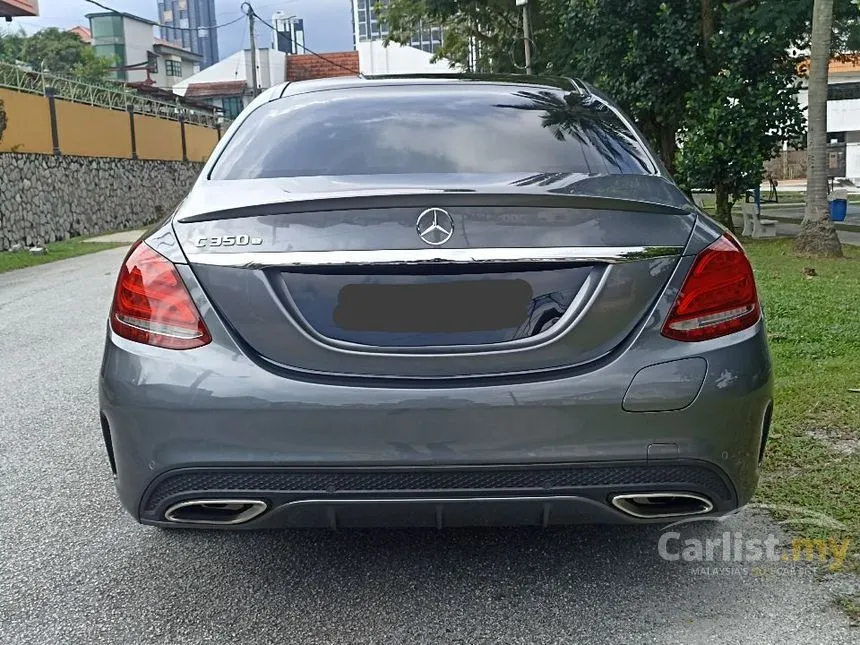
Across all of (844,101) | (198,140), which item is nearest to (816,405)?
(198,140)

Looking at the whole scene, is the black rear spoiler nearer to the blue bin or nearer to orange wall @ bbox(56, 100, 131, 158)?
the blue bin

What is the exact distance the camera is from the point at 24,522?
11.3ft

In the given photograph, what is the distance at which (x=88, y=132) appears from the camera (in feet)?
79.8

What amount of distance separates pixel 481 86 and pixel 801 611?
2.04m

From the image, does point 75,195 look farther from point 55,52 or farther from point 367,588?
point 55,52

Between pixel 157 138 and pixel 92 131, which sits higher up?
pixel 157 138

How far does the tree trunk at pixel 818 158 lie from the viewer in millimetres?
11250

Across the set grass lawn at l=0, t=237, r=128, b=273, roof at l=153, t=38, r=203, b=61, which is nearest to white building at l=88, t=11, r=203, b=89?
roof at l=153, t=38, r=203, b=61

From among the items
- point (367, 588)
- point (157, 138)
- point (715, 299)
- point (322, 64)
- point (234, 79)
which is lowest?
point (367, 588)

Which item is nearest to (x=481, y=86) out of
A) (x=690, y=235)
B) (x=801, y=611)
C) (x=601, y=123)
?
(x=601, y=123)

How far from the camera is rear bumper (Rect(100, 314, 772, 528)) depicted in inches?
90.9

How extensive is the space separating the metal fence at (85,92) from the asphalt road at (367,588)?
59.8 feet

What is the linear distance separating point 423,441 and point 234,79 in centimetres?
6742

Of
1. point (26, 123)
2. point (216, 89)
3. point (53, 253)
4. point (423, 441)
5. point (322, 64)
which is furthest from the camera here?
point (322, 64)
